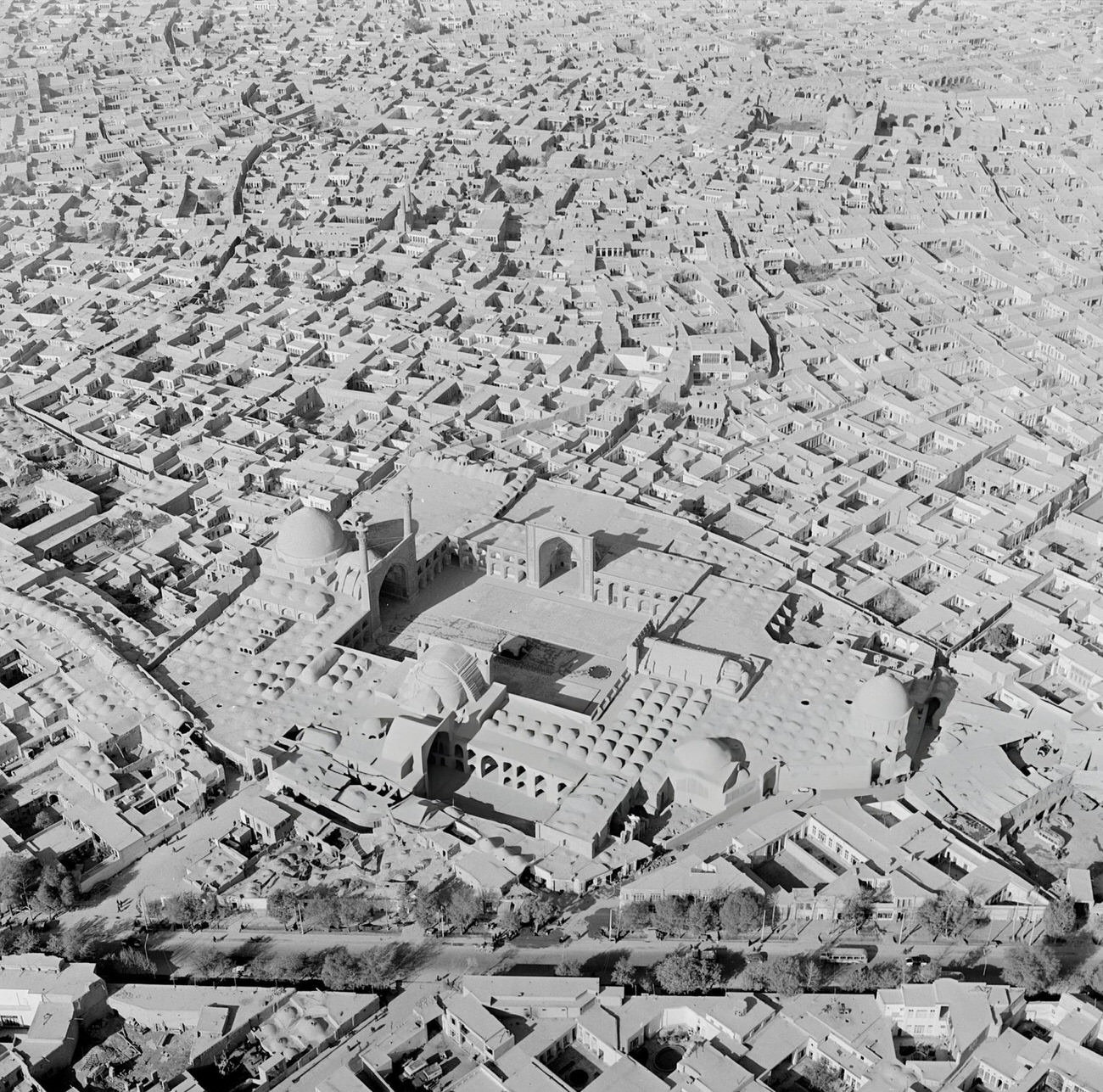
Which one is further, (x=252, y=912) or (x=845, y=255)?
(x=845, y=255)

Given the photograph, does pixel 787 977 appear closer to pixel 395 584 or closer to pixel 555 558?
pixel 555 558

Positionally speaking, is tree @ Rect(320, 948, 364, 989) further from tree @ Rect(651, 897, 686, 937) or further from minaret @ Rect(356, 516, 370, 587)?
minaret @ Rect(356, 516, 370, 587)

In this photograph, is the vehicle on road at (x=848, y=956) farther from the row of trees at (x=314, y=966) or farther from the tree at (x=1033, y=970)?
the row of trees at (x=314, y=966)

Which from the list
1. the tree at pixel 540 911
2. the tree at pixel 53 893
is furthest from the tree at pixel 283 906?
the tree at pixel 540 911

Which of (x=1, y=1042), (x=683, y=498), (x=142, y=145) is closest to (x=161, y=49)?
(x=142, y=145)

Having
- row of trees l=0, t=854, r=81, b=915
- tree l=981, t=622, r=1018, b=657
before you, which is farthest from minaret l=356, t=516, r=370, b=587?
tree l=981, t=622, r=1018, b=657

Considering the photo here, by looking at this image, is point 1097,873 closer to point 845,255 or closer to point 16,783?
point 16,783
